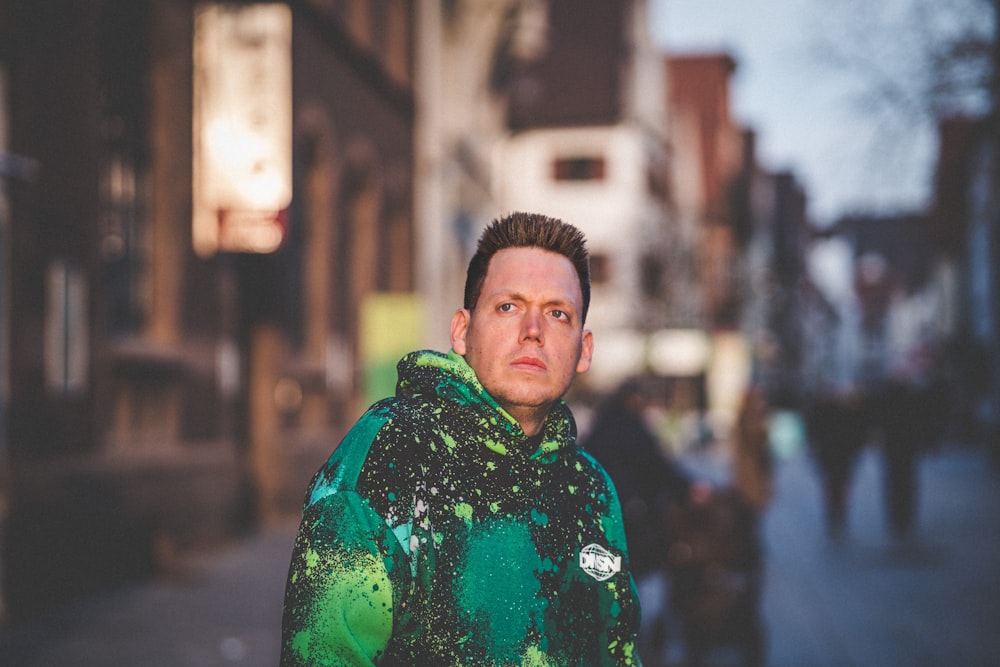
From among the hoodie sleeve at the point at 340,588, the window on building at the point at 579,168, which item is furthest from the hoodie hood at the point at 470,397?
the window on building at the point at 579,168

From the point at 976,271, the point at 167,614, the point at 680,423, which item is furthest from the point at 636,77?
the point at 167,614

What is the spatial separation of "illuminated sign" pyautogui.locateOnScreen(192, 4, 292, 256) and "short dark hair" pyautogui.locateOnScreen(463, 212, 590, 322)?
9715 millimetres

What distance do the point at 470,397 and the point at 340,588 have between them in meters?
0.43

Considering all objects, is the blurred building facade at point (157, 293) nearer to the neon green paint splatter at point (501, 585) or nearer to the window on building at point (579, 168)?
the neon green paint splatter at point (501, 585)

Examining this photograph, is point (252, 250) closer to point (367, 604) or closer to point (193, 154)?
point (193, 154)

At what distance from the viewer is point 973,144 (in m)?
13.9

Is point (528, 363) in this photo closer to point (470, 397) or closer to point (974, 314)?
point (470, 397)

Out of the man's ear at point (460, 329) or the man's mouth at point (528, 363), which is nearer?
the man's mouth at point (528, 363)

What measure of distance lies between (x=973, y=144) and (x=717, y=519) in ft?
26.6

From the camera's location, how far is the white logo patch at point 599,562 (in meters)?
2.25

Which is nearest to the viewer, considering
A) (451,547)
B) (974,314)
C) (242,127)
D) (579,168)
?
(451,547)

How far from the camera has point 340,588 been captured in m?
1.89

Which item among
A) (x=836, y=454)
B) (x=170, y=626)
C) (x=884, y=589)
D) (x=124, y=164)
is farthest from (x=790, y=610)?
(x=124, y=164)

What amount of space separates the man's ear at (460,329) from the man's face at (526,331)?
0.04 metres
